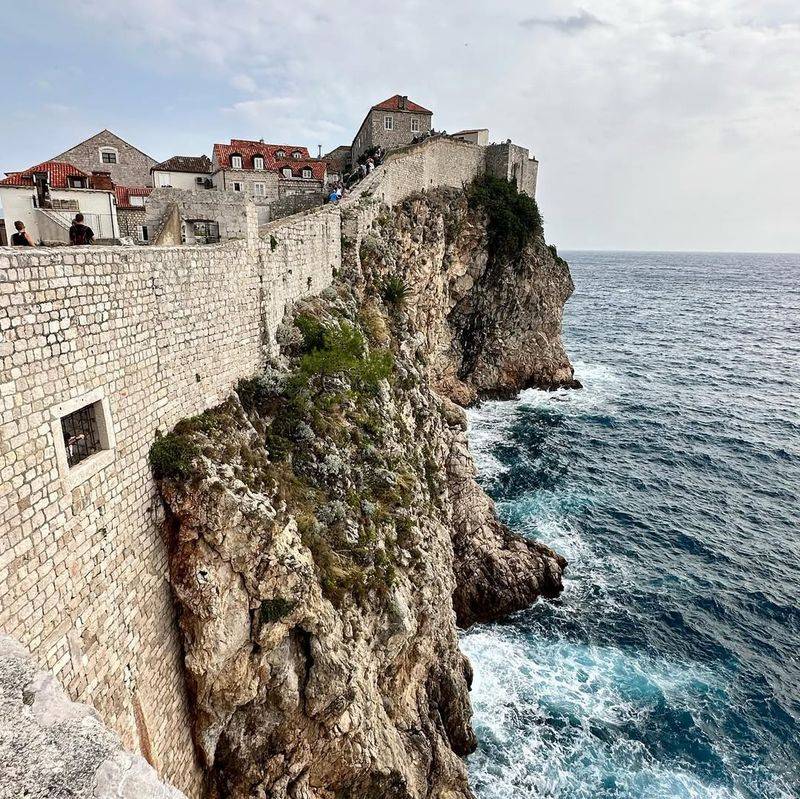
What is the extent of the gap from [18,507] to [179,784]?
20.6ft

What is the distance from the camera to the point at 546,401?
45.8 m

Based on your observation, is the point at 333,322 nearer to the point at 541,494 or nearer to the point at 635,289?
the point at 541,494

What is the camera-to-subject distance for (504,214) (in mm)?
46219

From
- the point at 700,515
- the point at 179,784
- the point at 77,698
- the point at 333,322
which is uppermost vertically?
the point at 333,322

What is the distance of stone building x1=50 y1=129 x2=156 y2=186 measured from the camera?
23047 mm

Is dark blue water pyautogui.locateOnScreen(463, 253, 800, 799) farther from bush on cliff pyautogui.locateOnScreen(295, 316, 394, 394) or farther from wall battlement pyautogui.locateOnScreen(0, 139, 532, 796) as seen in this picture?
wall battlement pyautogui.locateOnScreen(0, 139, 532, 796)

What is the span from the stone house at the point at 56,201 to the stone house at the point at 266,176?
1162 cm

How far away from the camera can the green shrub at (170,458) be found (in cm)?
966

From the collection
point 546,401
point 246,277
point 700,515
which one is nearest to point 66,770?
point 246,277

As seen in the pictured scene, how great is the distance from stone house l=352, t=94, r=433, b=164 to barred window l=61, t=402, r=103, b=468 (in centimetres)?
4267

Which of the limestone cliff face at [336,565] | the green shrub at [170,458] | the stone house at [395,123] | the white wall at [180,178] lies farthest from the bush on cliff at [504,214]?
the green shrub at [170,458]

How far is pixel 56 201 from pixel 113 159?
12.4 m

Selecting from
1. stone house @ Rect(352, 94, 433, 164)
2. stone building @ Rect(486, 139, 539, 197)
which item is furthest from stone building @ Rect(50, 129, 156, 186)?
stone building @ Rect(486, 139, 539, 197)

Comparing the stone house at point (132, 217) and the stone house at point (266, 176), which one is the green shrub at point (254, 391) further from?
the stone house at point (266, 176)
